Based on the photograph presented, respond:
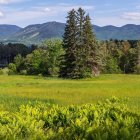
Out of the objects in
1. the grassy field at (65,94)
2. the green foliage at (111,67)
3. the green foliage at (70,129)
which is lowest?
the green foliage at (111,67)

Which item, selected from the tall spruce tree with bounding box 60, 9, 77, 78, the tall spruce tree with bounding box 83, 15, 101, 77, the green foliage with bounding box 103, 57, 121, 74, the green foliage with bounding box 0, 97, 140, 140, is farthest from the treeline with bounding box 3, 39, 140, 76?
the green foliage with bounding box 0, 97, 140, 140

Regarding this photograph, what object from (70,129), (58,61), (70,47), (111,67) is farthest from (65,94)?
(111,67)

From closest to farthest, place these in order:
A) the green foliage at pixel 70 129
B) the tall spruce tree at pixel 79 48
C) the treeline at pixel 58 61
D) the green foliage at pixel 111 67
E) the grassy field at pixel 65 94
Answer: the green foliage at pixel 70 129 → the grassy field at pixel 65 94 → the tall spruce tree at pixel 79 48 → the treeline at pixel 58 61 → the green foliage at pixel 111 67

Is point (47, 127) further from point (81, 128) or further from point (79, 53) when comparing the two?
point (79, 53)

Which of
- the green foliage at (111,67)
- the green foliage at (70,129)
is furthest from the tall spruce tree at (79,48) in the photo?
the green foliage at (70,129)

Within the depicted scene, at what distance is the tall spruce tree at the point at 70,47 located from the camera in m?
69.8

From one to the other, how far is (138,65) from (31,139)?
101 metres

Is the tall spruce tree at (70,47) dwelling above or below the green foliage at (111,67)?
above

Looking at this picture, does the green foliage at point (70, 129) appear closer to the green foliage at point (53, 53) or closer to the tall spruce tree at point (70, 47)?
the tall spruce tree at point (70, 47)

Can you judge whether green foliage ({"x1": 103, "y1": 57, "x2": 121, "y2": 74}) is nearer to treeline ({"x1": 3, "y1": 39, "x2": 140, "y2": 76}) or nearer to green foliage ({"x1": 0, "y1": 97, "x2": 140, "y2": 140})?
treeline ({"x1": 3, "y1": 39, "x2": 140, "y2": 76})

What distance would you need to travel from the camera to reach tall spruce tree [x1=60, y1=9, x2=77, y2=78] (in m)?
69.8

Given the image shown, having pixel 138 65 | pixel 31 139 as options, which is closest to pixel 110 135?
pixel 31 139

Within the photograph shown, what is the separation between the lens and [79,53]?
70000 millimetres

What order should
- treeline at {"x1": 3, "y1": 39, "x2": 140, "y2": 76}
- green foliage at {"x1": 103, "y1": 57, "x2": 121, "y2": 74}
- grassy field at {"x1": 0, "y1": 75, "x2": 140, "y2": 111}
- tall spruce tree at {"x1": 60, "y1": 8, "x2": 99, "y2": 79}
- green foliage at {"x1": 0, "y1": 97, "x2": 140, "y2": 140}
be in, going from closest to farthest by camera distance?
green foliage at {"x1": 0, "y1": 97, "x2": 140, "y2": 140} < grassy field at {"x1": 0, "y1": 75, "x2": 140, "y2": 111} < tall spruce tree at {"x1": 60, "y1": 8, "x2": 99, "y2": 79} < treeline at {"x1": 3, "y1": 39, "x2": 140, "y2": 76} < green foliage at {"x1": 103, "y1": 57, "x2": 121, "y2": 74}
